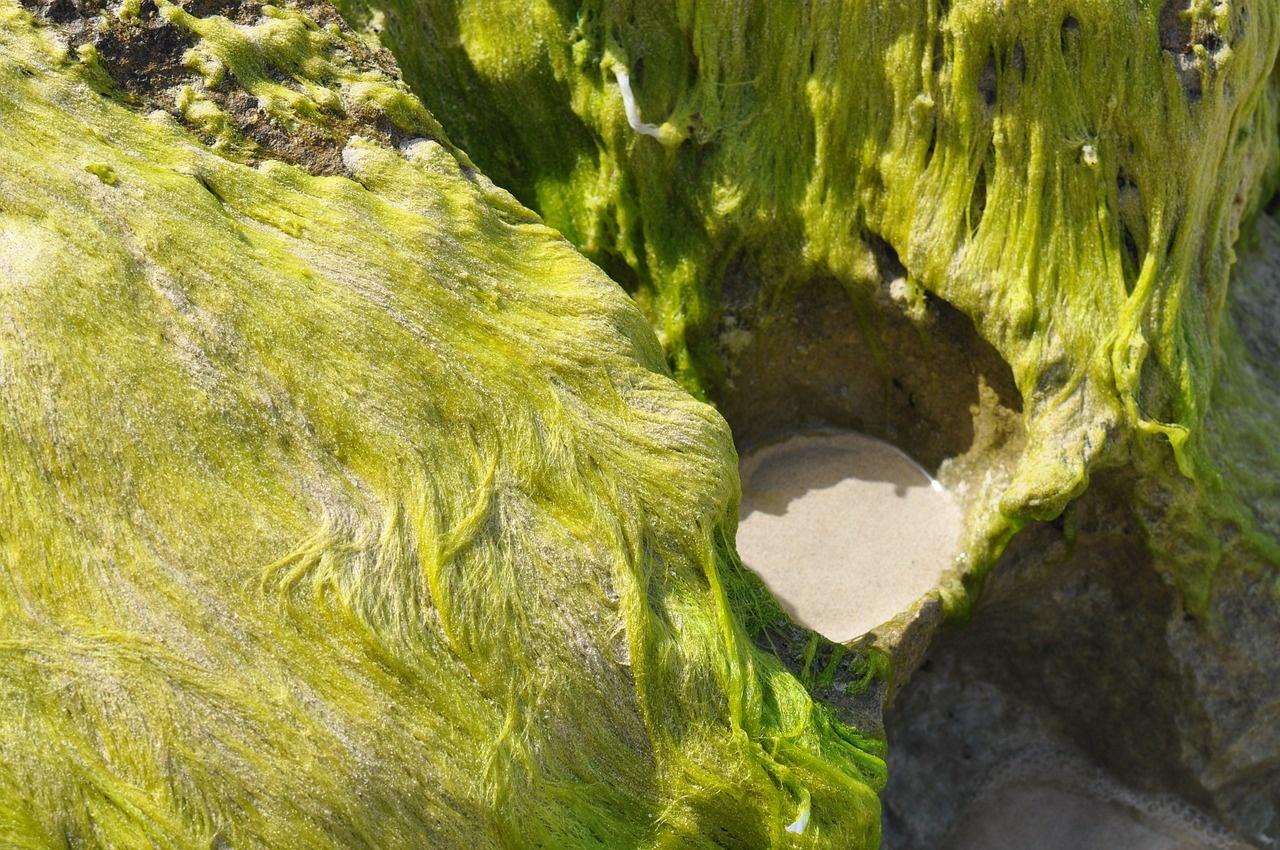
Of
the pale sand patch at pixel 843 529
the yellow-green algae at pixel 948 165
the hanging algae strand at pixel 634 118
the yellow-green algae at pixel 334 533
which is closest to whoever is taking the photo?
the yellow-green algae at pixel 334 533

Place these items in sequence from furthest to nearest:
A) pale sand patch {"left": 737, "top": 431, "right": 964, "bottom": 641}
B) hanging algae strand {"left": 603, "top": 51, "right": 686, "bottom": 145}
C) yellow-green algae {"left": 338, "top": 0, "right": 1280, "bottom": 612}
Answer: pale sand patch {"left": 737, "top": 431, "right": 964, "bottom": 641} → hanging algae strand {"left": 603, "top": 51, "right": 686, "bottom": 145} → yellow-green algae {"left": 338, "top": 0, "right": 1280, "bottom": 612}

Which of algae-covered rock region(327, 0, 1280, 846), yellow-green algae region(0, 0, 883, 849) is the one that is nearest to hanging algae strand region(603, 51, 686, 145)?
algae-covered rock region(327, 0, 1280, 846)

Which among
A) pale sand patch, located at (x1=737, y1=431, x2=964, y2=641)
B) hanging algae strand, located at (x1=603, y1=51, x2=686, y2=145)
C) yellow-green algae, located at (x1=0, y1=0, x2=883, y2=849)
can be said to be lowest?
pale sand patch, located at (x1=737, y1=431, x2=964, y2=641)

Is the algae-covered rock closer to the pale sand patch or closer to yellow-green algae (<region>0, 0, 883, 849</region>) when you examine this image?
the pale sand patch

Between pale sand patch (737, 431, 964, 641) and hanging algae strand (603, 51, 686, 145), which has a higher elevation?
hanging algae strand (603, 51, 686, 145)

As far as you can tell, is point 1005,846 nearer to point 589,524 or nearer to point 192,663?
point 589,524

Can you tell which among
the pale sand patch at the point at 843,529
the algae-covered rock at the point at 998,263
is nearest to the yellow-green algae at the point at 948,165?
the algae-covered rock at the point at 998,263

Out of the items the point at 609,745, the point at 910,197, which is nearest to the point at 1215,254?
the point at 910,197

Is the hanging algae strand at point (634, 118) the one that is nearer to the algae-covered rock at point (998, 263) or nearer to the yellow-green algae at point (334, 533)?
the algae-covered rock at point (998, 263)

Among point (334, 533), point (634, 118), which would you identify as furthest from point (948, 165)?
point (334, 533)

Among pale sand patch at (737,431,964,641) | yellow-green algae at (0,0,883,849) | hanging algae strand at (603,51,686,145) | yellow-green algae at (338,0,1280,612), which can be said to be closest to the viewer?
yellow-green algae at (0,0,883,849)
